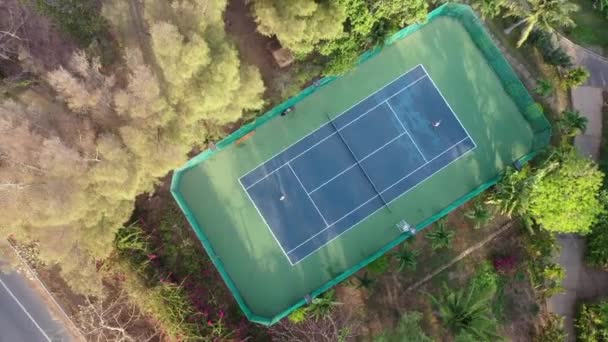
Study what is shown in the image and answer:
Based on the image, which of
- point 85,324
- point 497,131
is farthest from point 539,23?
point 85,324

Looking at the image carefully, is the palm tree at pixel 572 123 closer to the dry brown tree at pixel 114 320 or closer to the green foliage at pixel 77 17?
the dry brown tree at pixel 114 320

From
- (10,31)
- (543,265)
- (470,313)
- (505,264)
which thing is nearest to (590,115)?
(543,265)

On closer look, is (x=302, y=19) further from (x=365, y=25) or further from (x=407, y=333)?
(x=407, y=333)

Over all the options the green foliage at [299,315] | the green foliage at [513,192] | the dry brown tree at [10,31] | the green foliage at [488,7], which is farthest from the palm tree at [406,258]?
the dry brown tree at [10,31]

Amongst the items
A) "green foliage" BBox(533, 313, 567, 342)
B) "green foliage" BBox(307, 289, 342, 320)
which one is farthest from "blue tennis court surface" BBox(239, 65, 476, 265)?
"green foliage" BBox(533, 313, 567, 342)

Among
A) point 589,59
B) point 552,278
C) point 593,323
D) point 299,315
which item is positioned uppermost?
point 589,59

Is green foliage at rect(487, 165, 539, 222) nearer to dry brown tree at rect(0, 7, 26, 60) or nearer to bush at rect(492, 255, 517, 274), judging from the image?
bush at rect(492, 255, 517, 274)

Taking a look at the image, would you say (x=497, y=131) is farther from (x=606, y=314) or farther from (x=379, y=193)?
(x=606, y=314)
